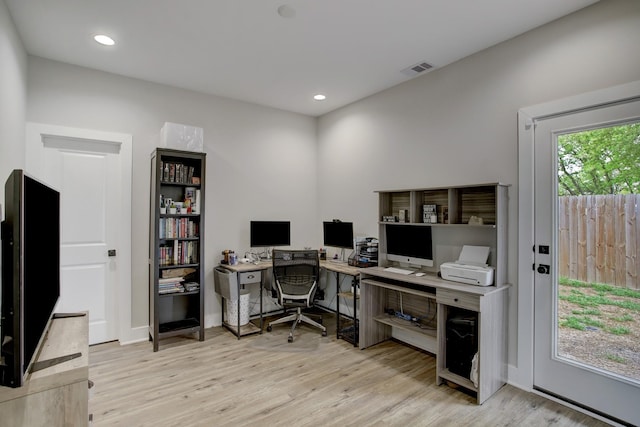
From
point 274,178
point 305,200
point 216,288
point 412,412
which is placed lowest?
point 412,412

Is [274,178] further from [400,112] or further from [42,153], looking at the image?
[42,153]

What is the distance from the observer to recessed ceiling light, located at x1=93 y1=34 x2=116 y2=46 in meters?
2.79

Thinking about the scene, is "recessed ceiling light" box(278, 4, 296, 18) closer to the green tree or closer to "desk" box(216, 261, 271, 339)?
the green tree

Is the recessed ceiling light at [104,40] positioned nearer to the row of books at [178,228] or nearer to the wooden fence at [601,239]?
the row of books at [178,228]

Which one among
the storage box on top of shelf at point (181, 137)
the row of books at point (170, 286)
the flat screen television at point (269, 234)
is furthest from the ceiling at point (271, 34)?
the row of books at point (170, 286)

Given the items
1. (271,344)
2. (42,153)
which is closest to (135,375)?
(271,344)

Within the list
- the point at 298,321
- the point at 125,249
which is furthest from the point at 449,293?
the point at 125,249

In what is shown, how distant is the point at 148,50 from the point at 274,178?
7.10 feet

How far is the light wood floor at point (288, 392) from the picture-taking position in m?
2.31

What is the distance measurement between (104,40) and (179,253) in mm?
2145

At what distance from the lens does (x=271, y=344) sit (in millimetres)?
3607

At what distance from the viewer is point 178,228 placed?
12.1 ft

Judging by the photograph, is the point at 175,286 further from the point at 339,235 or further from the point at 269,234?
the point at 339,235

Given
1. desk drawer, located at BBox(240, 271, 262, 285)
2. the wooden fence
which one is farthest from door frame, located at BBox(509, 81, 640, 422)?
desk drawer, located at BBox(240, 271, 262, 285)
